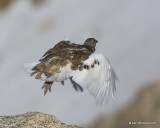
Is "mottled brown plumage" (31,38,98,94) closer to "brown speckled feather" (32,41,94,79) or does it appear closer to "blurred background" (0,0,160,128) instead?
"brown speckled feather" (32,41,94,79)

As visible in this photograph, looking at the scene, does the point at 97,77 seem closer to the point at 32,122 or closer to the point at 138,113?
the point at 32,122

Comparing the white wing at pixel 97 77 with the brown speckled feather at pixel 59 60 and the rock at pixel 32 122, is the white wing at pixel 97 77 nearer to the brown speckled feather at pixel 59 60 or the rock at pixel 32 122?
the brown speckled feather at pixel 59 60

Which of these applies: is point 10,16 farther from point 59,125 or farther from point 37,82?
point 59,125

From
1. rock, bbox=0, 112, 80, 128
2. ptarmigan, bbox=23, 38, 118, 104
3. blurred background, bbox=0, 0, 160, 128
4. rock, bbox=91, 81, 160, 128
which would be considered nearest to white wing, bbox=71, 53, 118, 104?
ptarmigan, bbox=23, 38, 118, 104

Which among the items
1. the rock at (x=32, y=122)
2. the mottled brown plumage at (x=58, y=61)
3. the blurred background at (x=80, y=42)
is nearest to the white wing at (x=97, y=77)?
the mottled brown plumage at (x=58, y=61)

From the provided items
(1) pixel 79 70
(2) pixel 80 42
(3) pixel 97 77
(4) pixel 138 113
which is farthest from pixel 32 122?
(2) pixel 80 42

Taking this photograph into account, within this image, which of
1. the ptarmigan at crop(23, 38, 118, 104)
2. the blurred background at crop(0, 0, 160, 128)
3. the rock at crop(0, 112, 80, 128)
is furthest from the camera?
the blurred background at crop(0, 0, 160, 128)
